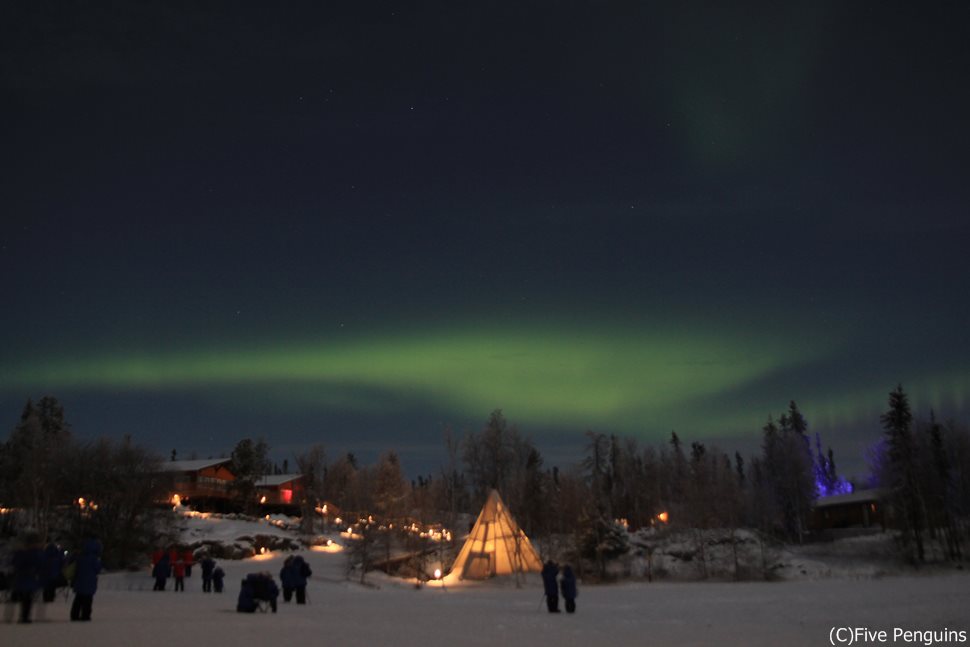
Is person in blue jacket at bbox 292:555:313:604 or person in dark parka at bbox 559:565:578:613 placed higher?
person in blue jacket at bbox 292:555:313:604

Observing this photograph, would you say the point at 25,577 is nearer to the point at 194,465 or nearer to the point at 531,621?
the point at 531,621

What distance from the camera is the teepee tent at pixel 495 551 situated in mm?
39469

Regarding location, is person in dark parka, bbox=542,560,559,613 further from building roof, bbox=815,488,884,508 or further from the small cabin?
building roof, bbox=815,488,884,508

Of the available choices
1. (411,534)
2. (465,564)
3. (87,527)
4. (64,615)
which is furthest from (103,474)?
(64,615)

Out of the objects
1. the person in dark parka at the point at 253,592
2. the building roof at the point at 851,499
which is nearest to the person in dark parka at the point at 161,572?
the person in dark parka at the point at 253,592

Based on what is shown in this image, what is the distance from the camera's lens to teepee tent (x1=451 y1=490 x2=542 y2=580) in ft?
129

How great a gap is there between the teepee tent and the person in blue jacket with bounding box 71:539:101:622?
1046 inches

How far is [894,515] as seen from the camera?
63750 millimetres

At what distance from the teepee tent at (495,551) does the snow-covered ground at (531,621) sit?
11.8 metres

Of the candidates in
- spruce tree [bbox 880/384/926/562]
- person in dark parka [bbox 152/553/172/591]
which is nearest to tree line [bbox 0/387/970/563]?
spruce tree [bbox 880/384/926/562]

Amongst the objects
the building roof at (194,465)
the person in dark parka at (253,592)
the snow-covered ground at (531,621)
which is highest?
the building roof at (194,465)

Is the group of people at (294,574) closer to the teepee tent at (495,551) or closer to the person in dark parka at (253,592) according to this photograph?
the person in dark parka at (253,592)

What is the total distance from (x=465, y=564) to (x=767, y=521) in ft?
209

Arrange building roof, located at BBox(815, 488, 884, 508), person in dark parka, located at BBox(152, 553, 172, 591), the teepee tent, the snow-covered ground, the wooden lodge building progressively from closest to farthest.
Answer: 1. the snow-covered ground
2. person in dark parka, located at BBox(152, 553, 172, 591)
3. the teepee tent
4. the wooden lodge building
5. building roof, located at BBox(815, 488, 884, 508)
